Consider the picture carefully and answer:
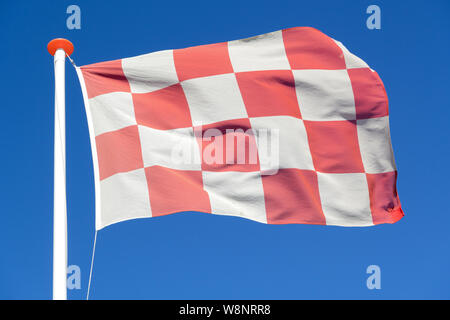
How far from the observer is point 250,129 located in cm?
643

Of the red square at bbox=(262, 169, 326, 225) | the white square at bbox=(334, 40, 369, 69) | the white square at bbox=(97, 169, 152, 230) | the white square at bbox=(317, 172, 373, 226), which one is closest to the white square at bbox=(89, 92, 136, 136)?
the white square at bbox=(97, 169, 152, 230)

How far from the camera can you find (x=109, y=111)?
235 inches

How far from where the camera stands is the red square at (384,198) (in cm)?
637

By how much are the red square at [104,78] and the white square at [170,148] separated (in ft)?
1.78

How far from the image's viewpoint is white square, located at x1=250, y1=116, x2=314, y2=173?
6.29 metres

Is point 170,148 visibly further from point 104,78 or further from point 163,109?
point 104,78

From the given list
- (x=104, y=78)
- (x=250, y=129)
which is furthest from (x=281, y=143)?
(x=104, y=78)

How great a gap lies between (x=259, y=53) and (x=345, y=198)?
2.00 meters

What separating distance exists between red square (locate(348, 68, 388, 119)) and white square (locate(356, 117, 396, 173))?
0.09 meters

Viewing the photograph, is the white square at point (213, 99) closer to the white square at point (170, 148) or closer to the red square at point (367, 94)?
the white square at point (170, 148)

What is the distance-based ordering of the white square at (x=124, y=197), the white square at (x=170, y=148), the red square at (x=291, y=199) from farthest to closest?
the red square at (x=291, y=199) < the white square at (x=170, y=148) < the white square at (x=124, y=197)

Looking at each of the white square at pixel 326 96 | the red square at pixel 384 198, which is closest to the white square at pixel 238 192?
the white square at pixel 326 96

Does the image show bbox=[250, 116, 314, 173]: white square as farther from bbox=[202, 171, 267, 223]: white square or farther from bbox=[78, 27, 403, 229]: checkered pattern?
bbox=[202, 171, 267, 223]: white square

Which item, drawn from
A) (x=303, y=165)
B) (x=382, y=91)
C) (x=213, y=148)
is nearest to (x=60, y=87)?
(x=213, y=148)
